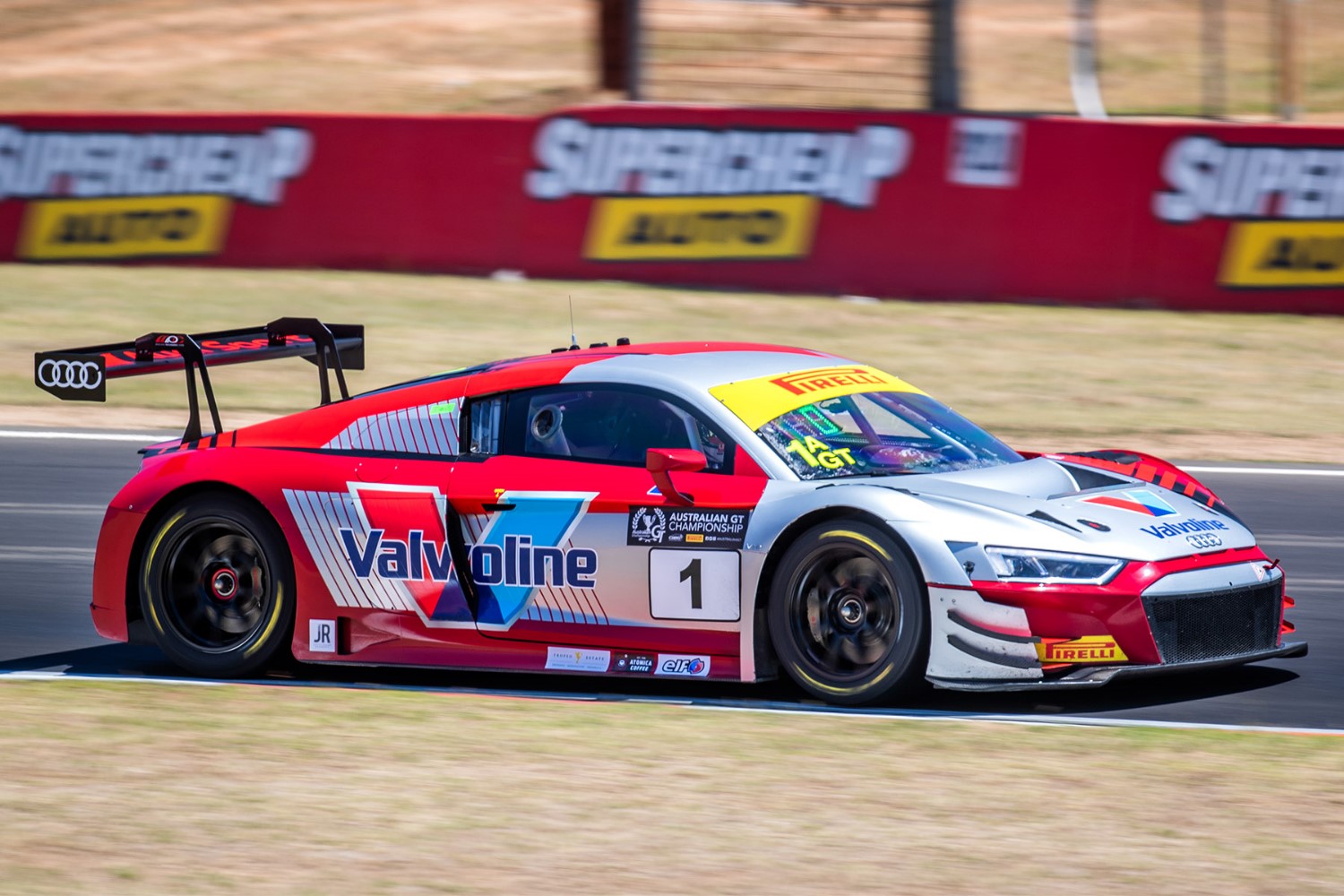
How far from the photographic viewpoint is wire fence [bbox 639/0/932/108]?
2030cm

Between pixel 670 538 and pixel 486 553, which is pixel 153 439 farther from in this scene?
pixel 670 538

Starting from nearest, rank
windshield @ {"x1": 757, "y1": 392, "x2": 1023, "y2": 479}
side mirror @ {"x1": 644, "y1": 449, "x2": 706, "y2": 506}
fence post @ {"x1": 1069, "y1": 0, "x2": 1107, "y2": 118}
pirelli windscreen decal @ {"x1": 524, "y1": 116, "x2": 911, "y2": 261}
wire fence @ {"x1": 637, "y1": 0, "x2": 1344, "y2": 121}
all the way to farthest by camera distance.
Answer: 1. side mirror @ {"x1": 644, "y1": 449, "x2": 706, "y2": 506}
2. windshield @ {"x1": 757, "y1": 392, "x2": 1023, "y2": 479}
3. pirelli windscreen decal @ {"x1": 524, "y1": 116, "x2": 911, "y2": 261}
4. fence post @ {"x1": 1069, "y1": 0, "x2": 1107, "y2": 118}
5. wire fence @ {"x1": 637, "y1": 0, "x2": 1344, "y2": 121}

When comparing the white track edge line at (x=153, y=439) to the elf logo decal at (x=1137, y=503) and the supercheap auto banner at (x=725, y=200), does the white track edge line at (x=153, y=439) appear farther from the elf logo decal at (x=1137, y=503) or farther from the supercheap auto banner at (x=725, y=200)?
the elf logo decal at (x=1137, y=503)

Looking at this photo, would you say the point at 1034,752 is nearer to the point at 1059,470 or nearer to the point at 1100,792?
the point at 1100,792

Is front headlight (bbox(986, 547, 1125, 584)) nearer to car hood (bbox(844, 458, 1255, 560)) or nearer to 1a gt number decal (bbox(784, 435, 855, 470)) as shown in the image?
car hood (bbox(844, 458, 1255, 560))

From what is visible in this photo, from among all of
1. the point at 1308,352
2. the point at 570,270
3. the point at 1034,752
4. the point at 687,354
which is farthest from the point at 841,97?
the point at 1034,752

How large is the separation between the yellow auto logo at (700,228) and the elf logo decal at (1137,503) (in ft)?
36.1

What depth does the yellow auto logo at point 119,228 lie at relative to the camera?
19.1 m

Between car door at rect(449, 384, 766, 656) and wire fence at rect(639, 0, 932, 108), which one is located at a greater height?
wire fence at rect(639, 0, 932, 108)

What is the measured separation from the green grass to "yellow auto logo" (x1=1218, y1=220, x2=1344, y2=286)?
35cm

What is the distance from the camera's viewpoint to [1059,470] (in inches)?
292

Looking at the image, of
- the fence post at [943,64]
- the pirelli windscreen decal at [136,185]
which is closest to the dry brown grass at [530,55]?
the fence post at [943,64]

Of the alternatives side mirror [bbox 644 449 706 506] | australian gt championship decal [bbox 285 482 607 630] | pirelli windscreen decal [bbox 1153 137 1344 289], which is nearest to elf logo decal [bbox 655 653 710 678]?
australian gt championship decal [bbox 285 482 607 630]

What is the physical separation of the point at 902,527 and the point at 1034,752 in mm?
929
